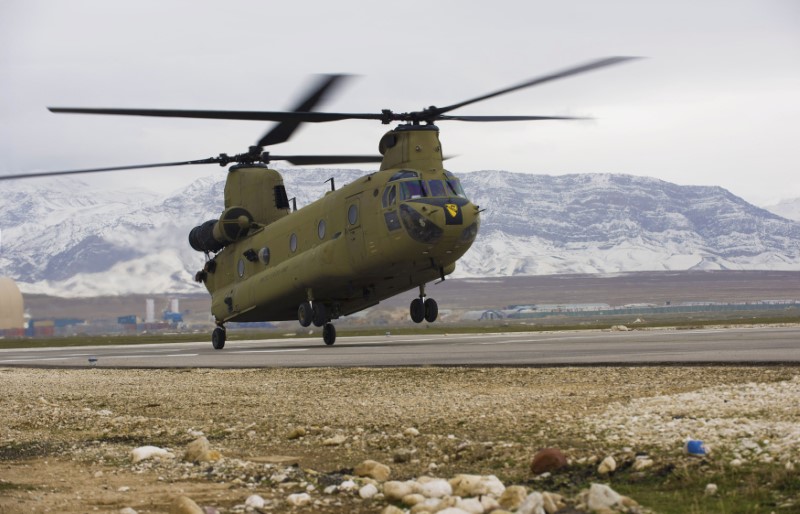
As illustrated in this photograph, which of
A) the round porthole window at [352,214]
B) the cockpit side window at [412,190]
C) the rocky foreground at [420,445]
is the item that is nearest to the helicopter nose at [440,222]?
the cockpit side window at [412,190]

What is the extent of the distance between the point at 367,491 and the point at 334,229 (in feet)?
79.8

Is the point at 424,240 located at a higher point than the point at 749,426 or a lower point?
higher

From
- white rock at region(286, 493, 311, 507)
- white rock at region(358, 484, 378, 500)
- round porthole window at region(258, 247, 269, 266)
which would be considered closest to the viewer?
white rock at region(286, 493, 311, 507)

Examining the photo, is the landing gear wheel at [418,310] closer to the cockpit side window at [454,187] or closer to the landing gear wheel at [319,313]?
the landing gear wheel at [319,313]

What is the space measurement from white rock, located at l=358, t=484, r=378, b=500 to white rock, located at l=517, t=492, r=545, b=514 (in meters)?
1.58

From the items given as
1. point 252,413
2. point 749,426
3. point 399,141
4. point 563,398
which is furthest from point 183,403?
point 399,141

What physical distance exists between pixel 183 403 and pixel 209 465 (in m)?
6.63

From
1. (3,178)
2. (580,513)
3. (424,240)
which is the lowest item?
(580,513)

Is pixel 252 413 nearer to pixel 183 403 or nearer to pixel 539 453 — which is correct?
pixel 183 403

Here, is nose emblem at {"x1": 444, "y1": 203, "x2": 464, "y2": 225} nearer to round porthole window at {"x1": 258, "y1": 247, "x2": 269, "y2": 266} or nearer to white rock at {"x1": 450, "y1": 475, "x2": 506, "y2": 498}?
round porthole window at {"x1": 258, "y1": 247, "x2": 269, "y2": 266}

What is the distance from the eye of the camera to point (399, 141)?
31.1 m

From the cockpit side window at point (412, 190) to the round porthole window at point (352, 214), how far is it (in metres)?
2.37

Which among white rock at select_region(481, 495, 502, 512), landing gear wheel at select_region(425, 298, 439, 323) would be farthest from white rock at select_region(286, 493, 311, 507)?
landing gear wheel at select_region(425, 298, 439, 323)

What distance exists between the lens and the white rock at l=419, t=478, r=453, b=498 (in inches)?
333
